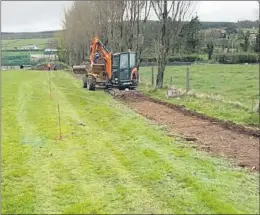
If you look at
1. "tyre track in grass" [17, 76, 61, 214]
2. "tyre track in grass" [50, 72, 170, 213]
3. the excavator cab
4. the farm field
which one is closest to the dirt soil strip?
the farm field

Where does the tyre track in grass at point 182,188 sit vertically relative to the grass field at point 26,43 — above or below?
below

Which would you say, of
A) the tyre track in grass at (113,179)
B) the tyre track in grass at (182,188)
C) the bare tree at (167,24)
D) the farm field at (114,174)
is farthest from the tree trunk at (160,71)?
the tyre track in grass at (182,188)

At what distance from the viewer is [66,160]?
349 inches

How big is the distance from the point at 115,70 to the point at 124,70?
0.49 meters

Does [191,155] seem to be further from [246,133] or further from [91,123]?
[91,123]

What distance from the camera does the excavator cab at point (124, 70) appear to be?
24.4 meters

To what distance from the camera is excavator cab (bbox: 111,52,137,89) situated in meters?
24.4

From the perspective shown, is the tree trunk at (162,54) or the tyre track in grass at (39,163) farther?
the tree trunk at (162,54)

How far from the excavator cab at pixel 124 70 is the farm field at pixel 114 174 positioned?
38.3 feet

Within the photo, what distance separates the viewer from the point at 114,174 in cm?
771

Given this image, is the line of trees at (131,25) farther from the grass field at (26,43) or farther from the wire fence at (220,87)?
the grass field at (26,43)

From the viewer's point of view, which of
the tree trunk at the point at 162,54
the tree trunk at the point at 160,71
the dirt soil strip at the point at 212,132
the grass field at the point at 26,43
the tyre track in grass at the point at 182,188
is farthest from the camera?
the grass field at the point at 26,43

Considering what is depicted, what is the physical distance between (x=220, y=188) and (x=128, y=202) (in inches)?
57.1

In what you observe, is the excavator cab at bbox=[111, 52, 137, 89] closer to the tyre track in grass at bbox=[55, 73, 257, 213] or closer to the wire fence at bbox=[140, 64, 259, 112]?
the wire fence at bbox=[140, 64, 259, 112]
